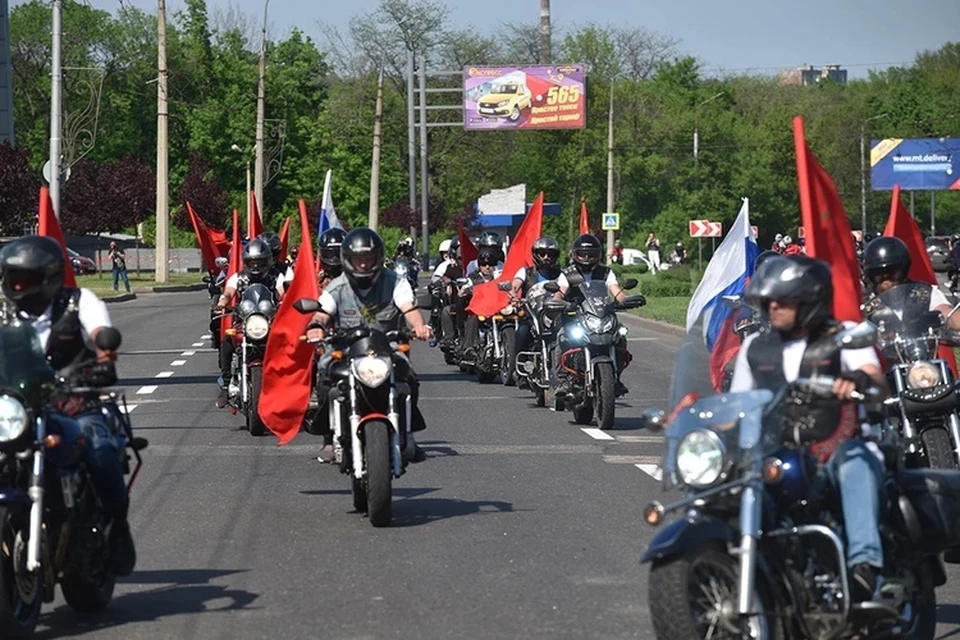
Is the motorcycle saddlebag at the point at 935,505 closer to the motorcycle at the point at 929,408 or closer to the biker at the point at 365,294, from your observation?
the motorcycle at the point at 929,408

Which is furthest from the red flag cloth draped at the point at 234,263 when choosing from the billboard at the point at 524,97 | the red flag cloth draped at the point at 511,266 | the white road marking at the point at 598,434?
the billboard at the point at 524,97

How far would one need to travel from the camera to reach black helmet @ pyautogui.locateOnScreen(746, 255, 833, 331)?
6074mm

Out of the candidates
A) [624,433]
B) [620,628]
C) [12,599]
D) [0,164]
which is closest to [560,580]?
[620,628]

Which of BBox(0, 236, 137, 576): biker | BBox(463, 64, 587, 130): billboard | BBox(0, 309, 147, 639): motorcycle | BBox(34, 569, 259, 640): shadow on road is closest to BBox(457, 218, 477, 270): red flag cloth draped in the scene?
BBox(34, 569, 259, 640): shadow on road

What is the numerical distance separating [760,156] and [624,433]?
83332mm

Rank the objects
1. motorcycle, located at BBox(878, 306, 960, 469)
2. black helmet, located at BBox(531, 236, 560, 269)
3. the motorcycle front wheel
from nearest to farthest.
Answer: the motorcycle front wheel, motorcycle, located at BBox(878, 306, 960, 469), black helmet, located at BBox(531, 236, 560, 269)

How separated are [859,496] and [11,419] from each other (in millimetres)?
2981

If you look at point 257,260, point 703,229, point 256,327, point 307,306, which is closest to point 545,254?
point 257,260

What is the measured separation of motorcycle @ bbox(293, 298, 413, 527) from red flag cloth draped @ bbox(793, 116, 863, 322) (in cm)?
299

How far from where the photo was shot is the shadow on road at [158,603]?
23.5 feet

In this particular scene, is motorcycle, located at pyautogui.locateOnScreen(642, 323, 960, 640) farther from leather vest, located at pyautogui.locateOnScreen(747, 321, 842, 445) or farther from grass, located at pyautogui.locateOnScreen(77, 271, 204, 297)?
grass, located at pyautogui.locateOnScreen(77, 271, 204, 297)

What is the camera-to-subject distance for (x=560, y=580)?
26.6ft

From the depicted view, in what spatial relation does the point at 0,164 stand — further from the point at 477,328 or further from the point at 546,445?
the point at 546,445

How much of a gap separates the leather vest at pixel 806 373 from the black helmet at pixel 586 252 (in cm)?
946
